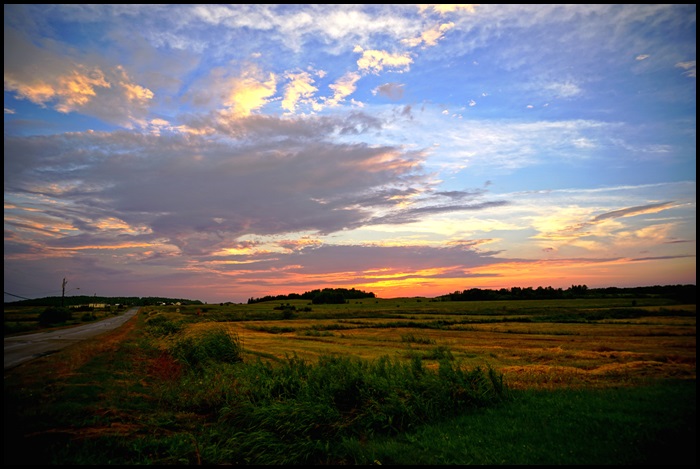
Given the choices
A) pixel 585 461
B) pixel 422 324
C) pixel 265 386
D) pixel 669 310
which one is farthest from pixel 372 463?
pixel 669 310

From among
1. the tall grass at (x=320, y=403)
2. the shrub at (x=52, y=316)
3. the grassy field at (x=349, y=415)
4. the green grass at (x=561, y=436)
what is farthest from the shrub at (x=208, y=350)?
the shrub at (x=52, y=316)

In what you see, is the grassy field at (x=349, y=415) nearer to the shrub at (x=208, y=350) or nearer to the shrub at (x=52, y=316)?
the shrub at (x=208, y=350)

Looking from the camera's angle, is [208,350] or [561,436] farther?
[208,350]

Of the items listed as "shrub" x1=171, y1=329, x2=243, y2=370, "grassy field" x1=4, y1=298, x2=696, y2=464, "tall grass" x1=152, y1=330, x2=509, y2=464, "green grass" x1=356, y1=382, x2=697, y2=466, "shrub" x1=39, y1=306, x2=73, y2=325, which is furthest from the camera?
"shrub" x1=39, y1=306, x2=73, y2=325

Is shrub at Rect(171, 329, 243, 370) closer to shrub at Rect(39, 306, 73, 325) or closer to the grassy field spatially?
the grassy field

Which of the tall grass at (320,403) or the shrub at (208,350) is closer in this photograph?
the tall grass at (320,403)

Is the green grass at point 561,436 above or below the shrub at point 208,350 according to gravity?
below

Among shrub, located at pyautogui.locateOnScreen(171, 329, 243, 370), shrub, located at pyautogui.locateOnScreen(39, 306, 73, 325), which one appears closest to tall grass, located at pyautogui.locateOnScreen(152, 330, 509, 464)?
shrub, located at pyautogui.locateOnScreen(171, 329, 243, 370)

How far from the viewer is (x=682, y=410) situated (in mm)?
10586

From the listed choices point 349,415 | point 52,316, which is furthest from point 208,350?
point 52,316

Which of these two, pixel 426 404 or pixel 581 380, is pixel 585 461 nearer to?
pixel 426 404

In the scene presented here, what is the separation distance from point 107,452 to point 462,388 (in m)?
9.97

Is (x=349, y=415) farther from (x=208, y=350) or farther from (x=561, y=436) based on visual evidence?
(x=208, y=350)

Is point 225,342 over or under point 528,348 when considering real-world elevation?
over
